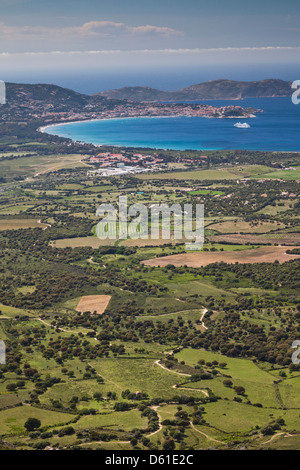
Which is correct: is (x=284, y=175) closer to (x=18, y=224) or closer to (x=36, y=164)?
(x=18, y=224)

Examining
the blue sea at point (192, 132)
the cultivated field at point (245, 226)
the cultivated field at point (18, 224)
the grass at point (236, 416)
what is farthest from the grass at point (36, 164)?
the grass at point (236, 416)

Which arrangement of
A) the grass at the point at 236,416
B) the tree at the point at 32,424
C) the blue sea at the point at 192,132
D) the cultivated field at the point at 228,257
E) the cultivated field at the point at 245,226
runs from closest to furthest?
1. the tree at the point at 32,424
2. the grass at the point at 236,416
3. the cultivated field at the point at 228,257
4. the cultivated field at the point at 245,226
5. the blue sea at the point at 192,132

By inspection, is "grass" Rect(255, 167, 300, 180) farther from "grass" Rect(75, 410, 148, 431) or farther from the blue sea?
"grass" Rect(75, 410, 148, 431)

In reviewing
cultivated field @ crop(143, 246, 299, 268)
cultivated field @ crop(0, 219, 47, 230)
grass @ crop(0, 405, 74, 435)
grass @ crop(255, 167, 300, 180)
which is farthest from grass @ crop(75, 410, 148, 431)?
grass @ crop(255, 167, 300, 180)

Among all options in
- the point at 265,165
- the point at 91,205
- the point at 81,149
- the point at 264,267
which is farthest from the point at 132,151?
the point at 264,267

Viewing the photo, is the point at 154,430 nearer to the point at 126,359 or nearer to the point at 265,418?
the point at 265,418

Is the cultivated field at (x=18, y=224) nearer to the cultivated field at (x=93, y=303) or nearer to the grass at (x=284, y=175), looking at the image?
the cultivated field at (x=93, y=303)
